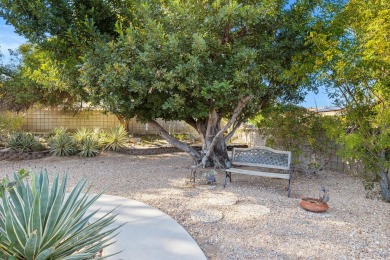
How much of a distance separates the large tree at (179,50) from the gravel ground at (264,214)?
1.90 meters

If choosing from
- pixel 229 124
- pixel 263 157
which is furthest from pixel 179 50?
pixel 263 157

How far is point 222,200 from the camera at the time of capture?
207 inches

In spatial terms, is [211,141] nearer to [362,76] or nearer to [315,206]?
[315,206]

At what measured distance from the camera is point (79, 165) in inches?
367

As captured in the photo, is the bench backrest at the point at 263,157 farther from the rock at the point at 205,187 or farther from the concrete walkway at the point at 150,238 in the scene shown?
the concrete walkway at the point at 150,238

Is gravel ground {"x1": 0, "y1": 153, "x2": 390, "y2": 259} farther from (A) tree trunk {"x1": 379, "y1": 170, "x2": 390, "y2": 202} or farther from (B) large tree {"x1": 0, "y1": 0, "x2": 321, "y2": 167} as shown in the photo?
(B) large tree {"x1": 0, "y1": 0, "x2": 321, "y2": 167}

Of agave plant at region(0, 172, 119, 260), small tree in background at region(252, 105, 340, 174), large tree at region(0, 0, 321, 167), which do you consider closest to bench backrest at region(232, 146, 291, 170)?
large tree at region(0, 0, 321, 167)

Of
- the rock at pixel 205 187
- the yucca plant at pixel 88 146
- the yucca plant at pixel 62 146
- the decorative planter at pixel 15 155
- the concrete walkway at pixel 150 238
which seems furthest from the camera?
the yucca plant at pixel 88 146

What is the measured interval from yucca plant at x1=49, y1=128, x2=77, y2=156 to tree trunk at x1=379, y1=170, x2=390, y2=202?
10.1 m

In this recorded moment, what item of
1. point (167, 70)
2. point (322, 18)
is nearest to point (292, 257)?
point (167, 70)

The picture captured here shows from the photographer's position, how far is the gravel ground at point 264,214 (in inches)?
132

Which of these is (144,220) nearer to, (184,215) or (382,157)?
(184,215)

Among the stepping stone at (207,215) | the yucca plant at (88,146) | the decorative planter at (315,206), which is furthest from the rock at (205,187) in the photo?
the yucca plant at (88,146)

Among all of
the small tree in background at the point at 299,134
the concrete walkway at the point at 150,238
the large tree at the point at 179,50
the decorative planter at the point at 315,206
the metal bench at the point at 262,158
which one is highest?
the large tree at the point at 179,50
